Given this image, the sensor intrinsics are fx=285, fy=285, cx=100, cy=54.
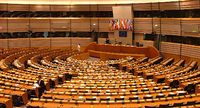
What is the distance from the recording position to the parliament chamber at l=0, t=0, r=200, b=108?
535 inches

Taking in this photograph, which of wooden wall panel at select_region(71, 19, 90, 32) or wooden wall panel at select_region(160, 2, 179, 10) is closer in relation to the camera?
wooden wall panel at select_region(160, 2, 179, 10)

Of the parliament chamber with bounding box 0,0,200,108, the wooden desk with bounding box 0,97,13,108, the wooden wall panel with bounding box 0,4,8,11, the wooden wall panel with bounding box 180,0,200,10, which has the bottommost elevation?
the wooden desk with bounding box 0,97,13,108

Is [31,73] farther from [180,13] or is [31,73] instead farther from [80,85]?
[180,13]

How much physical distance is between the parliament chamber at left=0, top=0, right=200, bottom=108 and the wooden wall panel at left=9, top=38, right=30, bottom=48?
0.40ft

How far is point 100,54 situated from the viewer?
108 feet

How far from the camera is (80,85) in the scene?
1612cm

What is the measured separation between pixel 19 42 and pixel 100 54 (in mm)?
11094

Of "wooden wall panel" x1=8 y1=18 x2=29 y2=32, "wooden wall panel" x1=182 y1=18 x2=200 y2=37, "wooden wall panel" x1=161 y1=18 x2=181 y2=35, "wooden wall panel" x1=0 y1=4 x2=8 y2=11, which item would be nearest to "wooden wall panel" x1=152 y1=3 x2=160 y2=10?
"wooden wall panel" x1=161 y1=18 x2=181 y2=35

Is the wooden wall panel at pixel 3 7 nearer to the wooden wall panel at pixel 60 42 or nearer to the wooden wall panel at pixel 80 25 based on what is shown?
the wooden wall panel at pixel 60 42

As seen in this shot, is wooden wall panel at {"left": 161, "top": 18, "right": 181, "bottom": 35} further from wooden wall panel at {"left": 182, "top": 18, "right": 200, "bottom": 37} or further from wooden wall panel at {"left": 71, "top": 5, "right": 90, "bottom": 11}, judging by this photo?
wooden wall panel at {"left": 71, "top": 5, "right": 90, "bottom": 11}

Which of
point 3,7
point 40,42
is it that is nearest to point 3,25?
point 3,7

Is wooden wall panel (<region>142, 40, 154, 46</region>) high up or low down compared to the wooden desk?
up

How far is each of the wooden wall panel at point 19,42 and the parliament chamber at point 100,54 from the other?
0.12 metres

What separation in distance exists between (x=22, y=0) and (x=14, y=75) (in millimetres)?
19628
